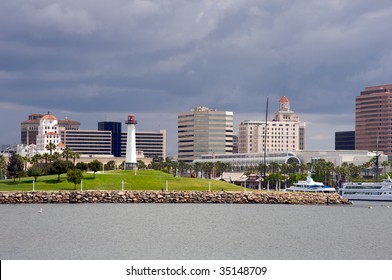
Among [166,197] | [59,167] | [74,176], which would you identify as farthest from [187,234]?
[59,167]

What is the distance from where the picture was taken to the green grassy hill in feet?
577

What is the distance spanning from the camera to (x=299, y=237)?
9819 cm

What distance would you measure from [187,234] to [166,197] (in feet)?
243

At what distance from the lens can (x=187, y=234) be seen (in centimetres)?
9819

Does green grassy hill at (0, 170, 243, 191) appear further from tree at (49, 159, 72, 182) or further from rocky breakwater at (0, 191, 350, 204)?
rocky breakwater at (0, 191, 350, 204)

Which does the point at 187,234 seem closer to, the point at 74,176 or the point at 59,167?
the point at 74,176

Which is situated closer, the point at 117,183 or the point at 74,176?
the point at 74,176

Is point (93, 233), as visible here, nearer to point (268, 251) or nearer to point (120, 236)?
point (120, 236)

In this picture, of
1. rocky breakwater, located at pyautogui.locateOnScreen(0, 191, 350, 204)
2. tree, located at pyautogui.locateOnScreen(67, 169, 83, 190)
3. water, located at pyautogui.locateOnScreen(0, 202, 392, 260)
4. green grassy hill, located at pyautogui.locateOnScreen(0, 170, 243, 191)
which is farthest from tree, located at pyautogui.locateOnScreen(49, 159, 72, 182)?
water, located at pyautogui.locateOnScreen(0, 202, 392, 260)

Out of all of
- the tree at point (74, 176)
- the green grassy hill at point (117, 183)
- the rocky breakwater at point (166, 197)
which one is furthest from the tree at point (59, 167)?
the rocky breakwater at point (166, 197)

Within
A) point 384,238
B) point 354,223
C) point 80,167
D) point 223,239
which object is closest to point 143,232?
point 223,239

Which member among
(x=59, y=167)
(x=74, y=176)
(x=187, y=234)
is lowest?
(x=187, y=234)

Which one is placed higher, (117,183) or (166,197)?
(117,183)

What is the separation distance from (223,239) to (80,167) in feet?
329
